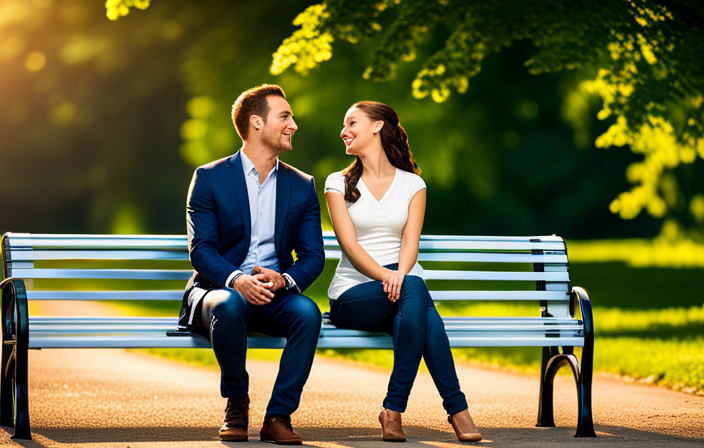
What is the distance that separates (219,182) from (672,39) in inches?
214

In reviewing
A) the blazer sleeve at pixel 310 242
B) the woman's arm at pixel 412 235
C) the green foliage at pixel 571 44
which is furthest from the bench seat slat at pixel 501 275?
the green foliage at pixel 571 44

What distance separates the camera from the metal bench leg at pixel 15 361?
4754 millimetres

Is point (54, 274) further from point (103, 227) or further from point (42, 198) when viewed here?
point (42, 198)

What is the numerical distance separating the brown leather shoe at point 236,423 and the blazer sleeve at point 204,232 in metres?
0.57

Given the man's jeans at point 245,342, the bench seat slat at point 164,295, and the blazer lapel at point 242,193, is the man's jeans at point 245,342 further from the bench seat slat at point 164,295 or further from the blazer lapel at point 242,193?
the bench seat slat at point 164,295

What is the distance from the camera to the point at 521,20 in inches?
381

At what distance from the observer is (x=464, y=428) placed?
4785mm

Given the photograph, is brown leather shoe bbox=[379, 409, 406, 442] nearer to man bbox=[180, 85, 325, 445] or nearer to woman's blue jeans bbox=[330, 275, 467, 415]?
woman's blue jeans bbox=[330, 275, 467, 415]

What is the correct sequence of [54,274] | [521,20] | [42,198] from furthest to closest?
[42,198], [521,20], [54,274]

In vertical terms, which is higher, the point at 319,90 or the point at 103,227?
the point at 319,90

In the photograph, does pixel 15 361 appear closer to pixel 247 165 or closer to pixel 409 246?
pixel 247 165

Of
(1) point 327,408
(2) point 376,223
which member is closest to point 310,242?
(2) point 376,223

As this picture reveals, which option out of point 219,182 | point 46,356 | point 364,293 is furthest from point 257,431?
point 46,356

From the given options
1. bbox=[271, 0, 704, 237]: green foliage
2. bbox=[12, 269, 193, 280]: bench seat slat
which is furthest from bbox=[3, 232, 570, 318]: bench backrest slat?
bbox=[271, 0, 704, 237]: green foliage
